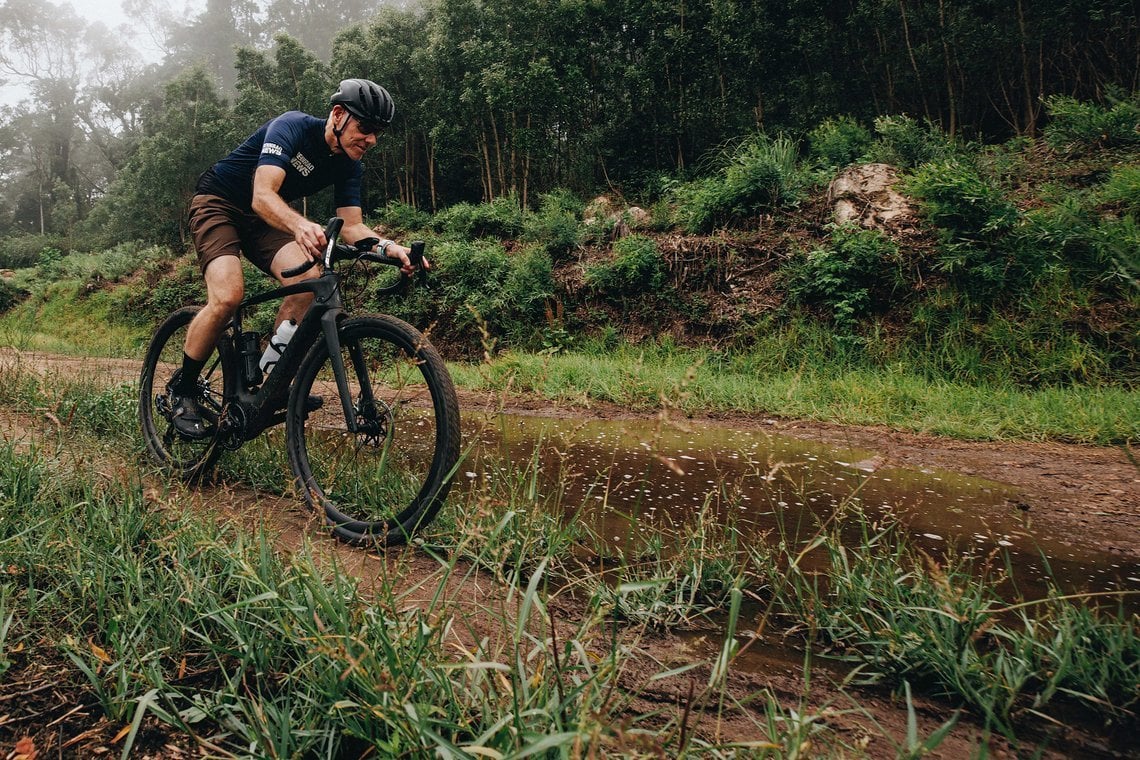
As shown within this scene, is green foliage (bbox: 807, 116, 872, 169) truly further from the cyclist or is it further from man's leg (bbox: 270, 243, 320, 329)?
man's leg (bbox: 270, 243, 320, 329)

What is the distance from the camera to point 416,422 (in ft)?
14.1

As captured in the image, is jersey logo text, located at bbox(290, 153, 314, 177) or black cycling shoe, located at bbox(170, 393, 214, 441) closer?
jersey logo text, located at bbox(290, 153, 314, 177)

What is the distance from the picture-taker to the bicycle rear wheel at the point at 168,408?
2839 mm

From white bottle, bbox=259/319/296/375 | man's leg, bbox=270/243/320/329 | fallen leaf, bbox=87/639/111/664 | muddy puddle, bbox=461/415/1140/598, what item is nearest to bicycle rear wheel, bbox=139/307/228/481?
white bottle, bbox=259/319/296/375

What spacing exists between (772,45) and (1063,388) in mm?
10391

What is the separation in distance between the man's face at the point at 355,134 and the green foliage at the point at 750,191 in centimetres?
668

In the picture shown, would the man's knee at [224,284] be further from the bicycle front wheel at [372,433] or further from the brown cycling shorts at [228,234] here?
the bicycle front wheel at [372,433]

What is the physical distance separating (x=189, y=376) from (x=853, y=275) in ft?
23.3

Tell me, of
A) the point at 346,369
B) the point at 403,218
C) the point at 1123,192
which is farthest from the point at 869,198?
the point at 403,218

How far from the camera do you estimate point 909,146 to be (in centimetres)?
846

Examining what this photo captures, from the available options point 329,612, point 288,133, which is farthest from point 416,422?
point 329,612

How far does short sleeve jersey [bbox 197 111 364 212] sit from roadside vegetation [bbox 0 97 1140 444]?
109 cm

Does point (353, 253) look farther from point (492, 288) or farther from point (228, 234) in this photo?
point (492, 288)

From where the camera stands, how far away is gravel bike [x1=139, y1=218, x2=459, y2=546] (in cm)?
215
